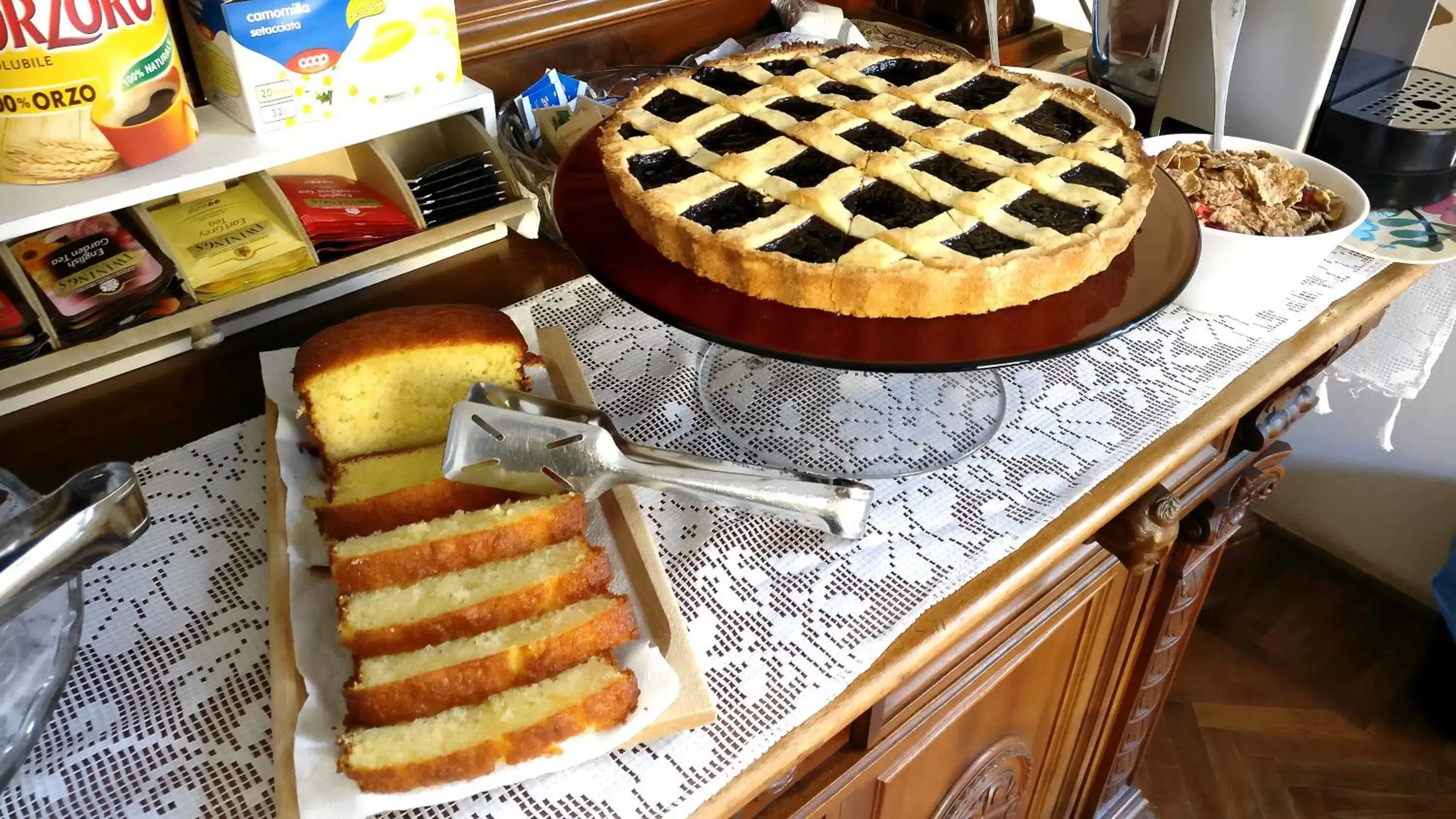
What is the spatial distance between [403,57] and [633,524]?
1.73 ft

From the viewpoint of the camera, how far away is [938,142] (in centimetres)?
82

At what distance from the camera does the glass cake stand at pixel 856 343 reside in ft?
2.11

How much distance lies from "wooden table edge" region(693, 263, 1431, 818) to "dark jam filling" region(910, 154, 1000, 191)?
0.25 m

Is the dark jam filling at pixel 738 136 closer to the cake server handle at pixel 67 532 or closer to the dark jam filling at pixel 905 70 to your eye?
the dark jam filling at pixel 905 70

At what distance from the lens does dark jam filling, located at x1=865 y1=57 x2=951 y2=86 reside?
95 cm

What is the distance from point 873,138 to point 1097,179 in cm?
19

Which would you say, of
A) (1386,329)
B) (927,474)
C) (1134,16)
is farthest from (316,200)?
(1386,329)

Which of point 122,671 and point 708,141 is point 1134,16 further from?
point 122,671

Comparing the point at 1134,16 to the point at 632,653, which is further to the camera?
the point at 1134,16

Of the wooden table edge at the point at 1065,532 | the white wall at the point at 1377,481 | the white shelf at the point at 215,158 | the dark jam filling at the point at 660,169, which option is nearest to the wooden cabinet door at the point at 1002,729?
the wooden table edge at the point at 1065,532

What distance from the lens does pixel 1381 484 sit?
186 cm

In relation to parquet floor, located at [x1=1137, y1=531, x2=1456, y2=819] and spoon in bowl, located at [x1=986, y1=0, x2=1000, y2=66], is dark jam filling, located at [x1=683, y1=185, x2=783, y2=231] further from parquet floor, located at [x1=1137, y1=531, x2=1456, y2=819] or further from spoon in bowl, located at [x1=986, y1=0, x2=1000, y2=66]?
parquet floor, located at [x1=1137, y1=531, x2=1456, y2=819]

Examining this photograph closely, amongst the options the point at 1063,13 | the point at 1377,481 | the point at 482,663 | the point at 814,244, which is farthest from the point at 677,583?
the point at 1377,481

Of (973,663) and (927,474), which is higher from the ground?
(927,474)
